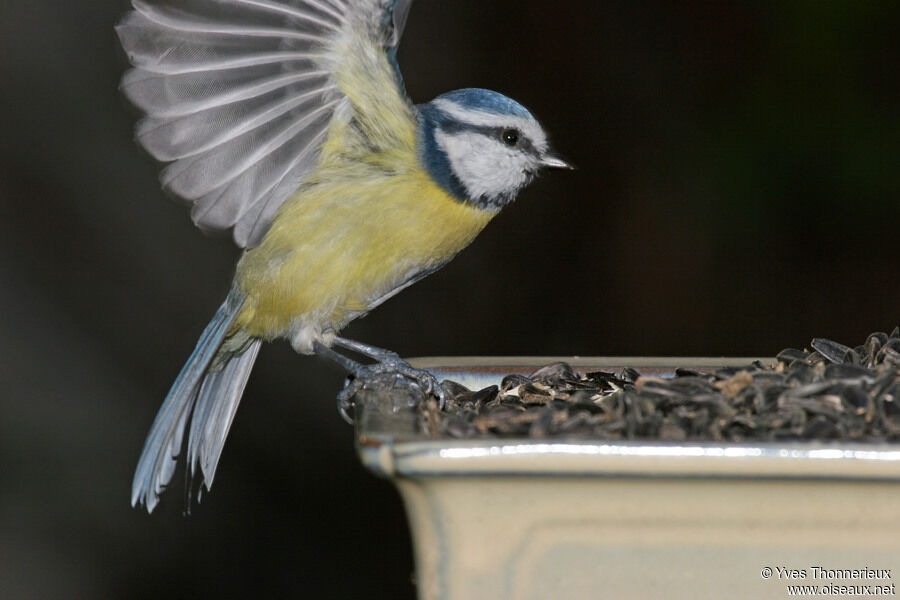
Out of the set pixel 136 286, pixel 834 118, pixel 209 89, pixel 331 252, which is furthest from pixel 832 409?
Result: pixel 136 286

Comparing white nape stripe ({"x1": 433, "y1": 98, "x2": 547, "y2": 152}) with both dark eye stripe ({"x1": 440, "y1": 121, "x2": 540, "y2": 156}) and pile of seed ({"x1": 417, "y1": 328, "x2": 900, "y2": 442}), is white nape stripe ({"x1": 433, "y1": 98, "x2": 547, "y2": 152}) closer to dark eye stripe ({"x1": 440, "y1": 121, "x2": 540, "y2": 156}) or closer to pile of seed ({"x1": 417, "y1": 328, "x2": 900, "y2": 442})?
dark eye stripe ({"x1": 440, "y1": 121, "x2": 540, "y2": 156})

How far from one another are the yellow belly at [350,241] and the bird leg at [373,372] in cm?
8

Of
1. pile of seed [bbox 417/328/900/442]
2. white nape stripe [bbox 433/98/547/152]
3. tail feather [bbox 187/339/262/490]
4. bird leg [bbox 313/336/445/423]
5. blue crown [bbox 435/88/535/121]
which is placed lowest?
tail feather [bbox 187/339/262/490]

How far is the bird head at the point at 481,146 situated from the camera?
165cm

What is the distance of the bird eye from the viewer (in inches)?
67.9

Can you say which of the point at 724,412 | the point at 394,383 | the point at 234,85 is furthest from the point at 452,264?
the point at 724,412

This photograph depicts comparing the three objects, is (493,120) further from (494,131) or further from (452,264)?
(452,264)

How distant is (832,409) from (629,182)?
7.32 ft

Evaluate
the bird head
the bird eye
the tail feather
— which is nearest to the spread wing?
the bird head

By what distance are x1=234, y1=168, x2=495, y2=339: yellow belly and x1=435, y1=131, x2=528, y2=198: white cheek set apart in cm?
5

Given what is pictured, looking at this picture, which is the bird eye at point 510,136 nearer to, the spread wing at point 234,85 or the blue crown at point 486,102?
the blue crown at point 486,102

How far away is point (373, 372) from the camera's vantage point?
5.16ft

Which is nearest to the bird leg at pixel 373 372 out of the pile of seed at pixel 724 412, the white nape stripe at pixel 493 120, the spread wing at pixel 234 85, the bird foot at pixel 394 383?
the bird foot at pixel 394 383

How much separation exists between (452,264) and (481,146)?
5.22 feet
